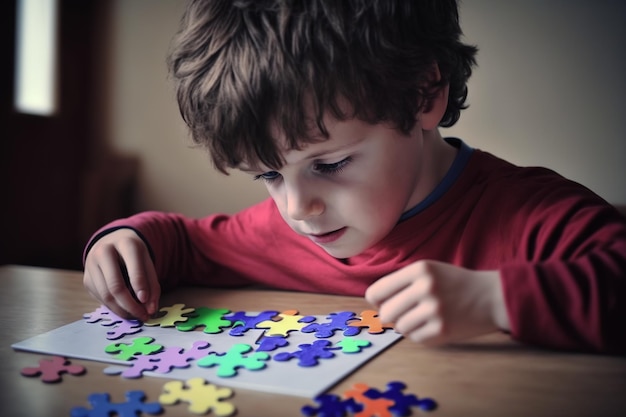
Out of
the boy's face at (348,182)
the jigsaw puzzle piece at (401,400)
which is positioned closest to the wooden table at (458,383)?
the jigsaw puzzle piece at (401,400)

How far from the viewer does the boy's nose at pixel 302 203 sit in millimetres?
780

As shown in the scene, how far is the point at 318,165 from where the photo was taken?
793 mm

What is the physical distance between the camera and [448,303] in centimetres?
60

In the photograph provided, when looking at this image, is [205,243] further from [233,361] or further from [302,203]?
[233,361]

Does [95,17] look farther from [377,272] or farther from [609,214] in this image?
[609,214]

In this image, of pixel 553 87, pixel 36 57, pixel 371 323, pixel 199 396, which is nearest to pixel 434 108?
pixel 371 323

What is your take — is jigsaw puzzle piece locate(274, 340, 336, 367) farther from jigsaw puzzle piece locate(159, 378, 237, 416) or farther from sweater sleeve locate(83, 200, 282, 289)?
sweater sleeve locate(83, 200, 282, 289)

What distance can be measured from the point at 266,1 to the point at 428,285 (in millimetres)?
436

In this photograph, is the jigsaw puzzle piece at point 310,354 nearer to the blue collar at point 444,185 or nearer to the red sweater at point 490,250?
the red sweater at point 490,250

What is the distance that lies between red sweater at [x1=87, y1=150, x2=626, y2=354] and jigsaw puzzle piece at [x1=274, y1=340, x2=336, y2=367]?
0.21 m

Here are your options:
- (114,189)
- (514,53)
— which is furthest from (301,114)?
(114,189)

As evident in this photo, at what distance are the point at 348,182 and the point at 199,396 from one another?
1.20 feet

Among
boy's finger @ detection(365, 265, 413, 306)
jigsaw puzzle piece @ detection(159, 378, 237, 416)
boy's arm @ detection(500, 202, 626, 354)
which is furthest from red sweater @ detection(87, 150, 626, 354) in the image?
jigsaw puzzle piece @ detection(159, 378, 237, 416)

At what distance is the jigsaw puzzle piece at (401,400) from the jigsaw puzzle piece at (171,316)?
1.23 ft
